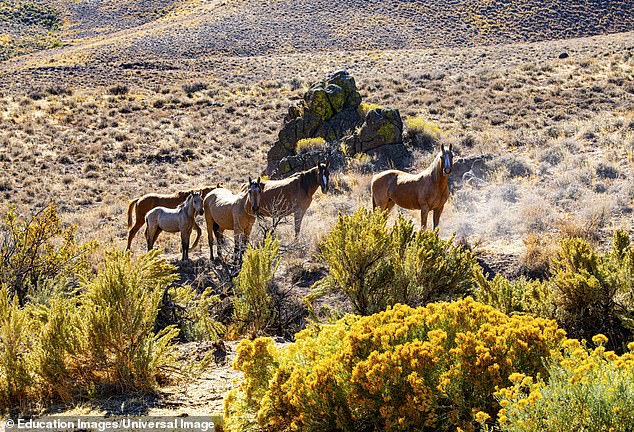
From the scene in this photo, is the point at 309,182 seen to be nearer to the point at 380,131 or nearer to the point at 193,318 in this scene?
the point at 193,318

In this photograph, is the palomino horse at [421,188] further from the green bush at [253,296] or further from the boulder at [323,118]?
the boulder at [323,118]

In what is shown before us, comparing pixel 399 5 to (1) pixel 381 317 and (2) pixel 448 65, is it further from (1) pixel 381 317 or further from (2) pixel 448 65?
(1) pixel 381 317

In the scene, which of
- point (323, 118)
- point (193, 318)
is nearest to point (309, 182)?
point (193, 318)

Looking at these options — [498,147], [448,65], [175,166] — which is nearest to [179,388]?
[498,147]

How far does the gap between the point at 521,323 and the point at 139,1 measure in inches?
3698

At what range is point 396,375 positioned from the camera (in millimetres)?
3582

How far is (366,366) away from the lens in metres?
3.61

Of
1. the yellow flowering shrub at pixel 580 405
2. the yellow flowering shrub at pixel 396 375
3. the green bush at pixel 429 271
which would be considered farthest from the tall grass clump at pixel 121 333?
the yellow flowering shrub at pixel 580 405

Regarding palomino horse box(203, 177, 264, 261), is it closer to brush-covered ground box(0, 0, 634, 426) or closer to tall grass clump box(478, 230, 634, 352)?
brush-covered ground box(0, 0, 634, 426)

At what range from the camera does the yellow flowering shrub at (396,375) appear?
359cm

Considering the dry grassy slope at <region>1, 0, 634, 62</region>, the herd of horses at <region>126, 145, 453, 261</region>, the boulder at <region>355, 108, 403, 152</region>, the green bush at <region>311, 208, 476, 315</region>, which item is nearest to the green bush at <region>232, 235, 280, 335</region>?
the green bush at <region>311, 208, 476, 315</region>

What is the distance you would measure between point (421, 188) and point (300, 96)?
91.1 ft

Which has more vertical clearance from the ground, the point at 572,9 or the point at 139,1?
the point at 139,1

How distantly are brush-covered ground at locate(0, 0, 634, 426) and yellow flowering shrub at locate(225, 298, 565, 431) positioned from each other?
0.88 metres
